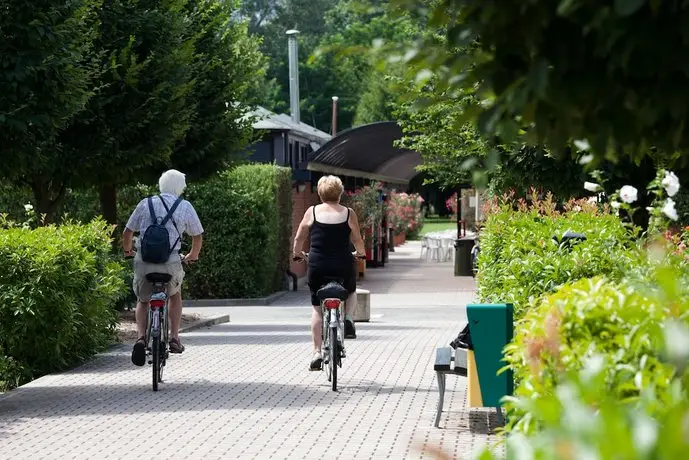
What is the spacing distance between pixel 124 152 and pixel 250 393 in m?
8.18

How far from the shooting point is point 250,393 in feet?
38.1

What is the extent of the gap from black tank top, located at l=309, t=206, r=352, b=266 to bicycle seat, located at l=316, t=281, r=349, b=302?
0.22 metres

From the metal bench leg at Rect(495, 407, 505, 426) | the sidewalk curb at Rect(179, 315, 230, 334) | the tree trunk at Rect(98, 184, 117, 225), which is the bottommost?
the sidewalk curb at Rect(179, 315, 230, 334)

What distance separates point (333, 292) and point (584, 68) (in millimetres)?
8266

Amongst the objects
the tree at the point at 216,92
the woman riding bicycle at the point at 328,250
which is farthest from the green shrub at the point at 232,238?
the woman riding bicycle at the point at 328,250

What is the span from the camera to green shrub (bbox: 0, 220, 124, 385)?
13.0m

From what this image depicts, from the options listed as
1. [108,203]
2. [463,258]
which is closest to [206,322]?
[108,203]

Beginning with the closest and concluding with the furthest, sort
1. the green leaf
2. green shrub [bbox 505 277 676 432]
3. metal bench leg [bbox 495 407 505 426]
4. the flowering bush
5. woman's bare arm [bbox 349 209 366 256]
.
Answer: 1. the green leaf
2. green shrub [bbox 505 277 676 432]
3. metal bench leg [bbox 495 407 505 426]
4. woman's bare arm [bbox 349 209 366 256]
5. the flowering bush

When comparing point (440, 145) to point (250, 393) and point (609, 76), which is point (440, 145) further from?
point (609, 76)

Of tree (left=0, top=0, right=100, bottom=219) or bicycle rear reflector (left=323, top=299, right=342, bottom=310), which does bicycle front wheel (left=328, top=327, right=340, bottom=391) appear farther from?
tree (left=0, top=0, right=100, bottom=219)

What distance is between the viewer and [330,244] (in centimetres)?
1202

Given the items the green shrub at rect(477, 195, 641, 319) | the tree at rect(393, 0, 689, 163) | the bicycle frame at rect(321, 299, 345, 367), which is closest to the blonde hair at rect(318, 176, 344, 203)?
the bicycle frame at rect(321, 299, 345, 367)

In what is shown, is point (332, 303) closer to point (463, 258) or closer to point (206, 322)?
point (206, 322)

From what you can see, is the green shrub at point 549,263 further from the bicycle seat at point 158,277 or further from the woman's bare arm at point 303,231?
the bicycle seat at point 158,277
